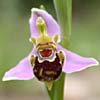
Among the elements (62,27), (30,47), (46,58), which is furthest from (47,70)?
(30,47)

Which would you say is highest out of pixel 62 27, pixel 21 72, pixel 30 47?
pixel 62 27

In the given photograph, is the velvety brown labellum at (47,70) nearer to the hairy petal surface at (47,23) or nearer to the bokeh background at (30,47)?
the hairy petal surface at (47,23)

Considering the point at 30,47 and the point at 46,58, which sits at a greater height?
the point at 46,58

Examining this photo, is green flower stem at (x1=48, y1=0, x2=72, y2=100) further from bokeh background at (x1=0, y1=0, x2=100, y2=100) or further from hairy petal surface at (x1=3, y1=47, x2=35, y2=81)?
bokeh background at (x1=0, y1=0, x2=100, y2=100)

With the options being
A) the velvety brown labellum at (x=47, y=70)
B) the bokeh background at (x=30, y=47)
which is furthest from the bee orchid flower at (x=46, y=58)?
the bokeh background at (x=30, y=47)

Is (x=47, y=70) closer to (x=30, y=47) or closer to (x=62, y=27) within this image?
(x=62, y=27)

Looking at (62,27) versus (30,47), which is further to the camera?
(30,47)

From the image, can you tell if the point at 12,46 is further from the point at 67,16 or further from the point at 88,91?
the point at 67,16
